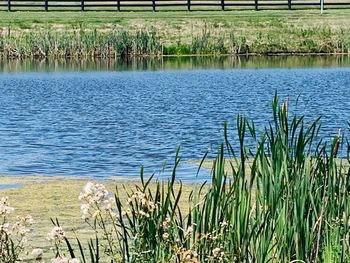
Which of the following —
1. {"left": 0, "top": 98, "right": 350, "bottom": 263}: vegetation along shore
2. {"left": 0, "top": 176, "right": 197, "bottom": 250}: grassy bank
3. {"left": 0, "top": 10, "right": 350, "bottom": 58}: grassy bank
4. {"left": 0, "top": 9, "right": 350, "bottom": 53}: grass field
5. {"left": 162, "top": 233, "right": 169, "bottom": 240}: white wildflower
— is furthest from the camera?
{"left": 0, "top": 9, "right": 350, "bottom": 53}: grass field

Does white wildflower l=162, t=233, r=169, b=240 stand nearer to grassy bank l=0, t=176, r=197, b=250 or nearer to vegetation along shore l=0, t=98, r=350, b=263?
vegetation along shore l=0, t=98, r=350, b=263

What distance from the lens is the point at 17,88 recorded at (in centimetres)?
3325

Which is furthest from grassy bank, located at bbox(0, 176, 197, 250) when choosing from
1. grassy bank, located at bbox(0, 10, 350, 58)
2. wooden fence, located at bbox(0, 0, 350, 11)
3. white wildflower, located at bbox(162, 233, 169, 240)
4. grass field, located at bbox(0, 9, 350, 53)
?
wooden fence, located at bbox(0, 0, 350, 11)

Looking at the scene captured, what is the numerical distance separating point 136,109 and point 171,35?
1942 cm

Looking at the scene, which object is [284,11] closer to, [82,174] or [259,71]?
[259,71]

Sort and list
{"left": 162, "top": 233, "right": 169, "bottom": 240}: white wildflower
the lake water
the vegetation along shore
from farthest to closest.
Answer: the lake water < the vegetation along shore < {"left": 162, "top": 233, "right": 169, "bottom": 240}: white wildflower

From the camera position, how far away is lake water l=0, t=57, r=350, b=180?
18484mm

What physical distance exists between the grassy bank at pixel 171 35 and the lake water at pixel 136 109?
5.25 feet

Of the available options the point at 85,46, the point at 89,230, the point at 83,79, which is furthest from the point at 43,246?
the point at 85,46

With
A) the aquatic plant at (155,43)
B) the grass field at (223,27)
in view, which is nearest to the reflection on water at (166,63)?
the aquatic plant at (155,43)

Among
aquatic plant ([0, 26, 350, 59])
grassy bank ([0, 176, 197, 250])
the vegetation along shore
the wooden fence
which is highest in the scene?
the wooden fence

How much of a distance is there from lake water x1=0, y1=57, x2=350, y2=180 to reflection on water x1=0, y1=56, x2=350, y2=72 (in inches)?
5.4

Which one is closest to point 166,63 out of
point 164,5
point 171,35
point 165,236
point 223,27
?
point 171,35

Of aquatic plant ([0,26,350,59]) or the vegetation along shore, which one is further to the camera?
aquatic plant ([0,26,350,59])
